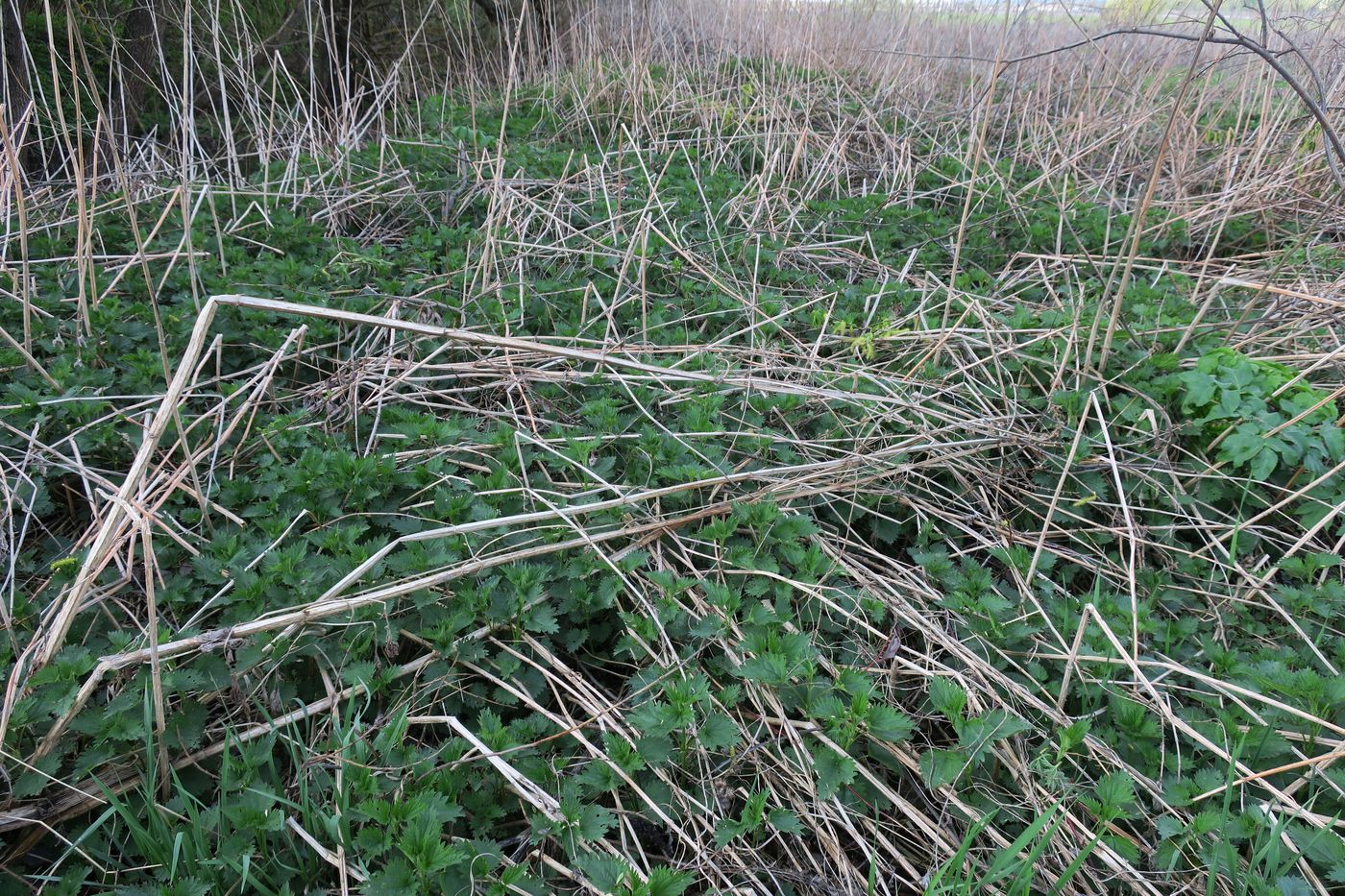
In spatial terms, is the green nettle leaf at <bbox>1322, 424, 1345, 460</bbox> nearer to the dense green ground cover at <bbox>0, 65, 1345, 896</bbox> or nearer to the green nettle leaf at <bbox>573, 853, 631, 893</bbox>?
the dense green ground cover at <bbox>0, 65, 1345, 896</bbox>

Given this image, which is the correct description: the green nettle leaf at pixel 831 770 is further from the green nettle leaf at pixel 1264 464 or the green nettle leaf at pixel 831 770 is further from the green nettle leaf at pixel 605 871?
the green nettle leaf at pixel 1264 464

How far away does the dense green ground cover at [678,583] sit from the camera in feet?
4.99

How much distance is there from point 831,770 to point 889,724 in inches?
5.8

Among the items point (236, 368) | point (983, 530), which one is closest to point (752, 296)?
point (983, 530)

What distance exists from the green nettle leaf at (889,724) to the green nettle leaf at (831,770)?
0.08m

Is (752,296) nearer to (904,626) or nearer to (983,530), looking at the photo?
(983,530)

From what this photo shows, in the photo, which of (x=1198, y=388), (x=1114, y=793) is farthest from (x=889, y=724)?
(x=1198, y=388)

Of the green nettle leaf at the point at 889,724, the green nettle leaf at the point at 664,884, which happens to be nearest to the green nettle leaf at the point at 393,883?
the green nettle leaf at the point at 664,884

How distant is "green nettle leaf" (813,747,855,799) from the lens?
1.58 meters

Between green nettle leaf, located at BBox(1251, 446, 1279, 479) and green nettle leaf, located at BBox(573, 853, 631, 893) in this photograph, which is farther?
green nettle leaf, located at BBox(1251, 446, 1279, 479)

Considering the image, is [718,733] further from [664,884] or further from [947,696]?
[947,696]

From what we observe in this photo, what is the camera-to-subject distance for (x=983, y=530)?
7.89 ft

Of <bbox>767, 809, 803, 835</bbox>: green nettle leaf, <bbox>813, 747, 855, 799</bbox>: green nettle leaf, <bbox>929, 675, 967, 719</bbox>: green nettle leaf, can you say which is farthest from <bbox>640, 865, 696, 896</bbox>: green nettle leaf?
<bbox>929, 675, 967, 719</bbox>: green nettle leaf

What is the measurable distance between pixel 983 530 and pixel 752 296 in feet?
4.24
